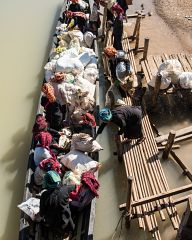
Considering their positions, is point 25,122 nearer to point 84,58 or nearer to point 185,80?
point 84,58

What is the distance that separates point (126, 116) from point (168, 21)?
21.2ft

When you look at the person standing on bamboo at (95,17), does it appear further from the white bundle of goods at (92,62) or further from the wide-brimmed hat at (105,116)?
the wide-brimmed hat at (105,116)

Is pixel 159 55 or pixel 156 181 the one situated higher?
pixel 159 55

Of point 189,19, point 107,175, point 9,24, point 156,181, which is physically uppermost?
point 189,19

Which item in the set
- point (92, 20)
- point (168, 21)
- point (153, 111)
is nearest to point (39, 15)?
point (92, 20)

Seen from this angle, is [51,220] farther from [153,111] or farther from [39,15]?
[39,15]

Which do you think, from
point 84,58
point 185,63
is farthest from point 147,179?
point 185,63

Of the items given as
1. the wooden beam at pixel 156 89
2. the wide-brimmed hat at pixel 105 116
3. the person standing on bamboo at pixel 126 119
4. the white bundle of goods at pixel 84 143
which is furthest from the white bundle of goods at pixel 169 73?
the white bundle of goods at pixel 84 143

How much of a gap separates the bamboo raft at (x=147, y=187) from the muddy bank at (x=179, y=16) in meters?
4.34

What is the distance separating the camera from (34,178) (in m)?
6.50

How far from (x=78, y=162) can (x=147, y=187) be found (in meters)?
1.32

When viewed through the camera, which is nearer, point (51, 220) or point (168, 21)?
point (51, 220)

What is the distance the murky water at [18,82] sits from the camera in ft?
24.2

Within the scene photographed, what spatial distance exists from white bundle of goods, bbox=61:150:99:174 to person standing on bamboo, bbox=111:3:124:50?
13.3ft
